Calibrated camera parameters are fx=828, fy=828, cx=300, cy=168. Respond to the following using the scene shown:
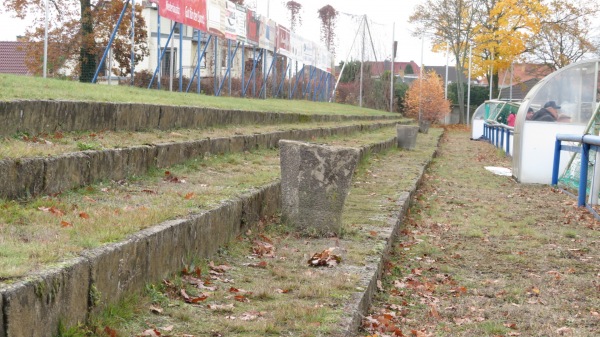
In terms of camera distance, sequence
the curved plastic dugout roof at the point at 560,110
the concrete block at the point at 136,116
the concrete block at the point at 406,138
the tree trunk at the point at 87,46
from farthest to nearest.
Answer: the concrete block at the point at 406,138
the tree trunk at the point at 87,46
the curved plastic dugout roof at the point at 560,110
the concrete block at the point at 136,116

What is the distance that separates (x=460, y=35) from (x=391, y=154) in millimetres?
41562

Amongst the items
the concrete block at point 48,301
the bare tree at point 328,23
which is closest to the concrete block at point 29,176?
the concrete block at point 48,301

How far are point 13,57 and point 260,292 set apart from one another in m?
20.1

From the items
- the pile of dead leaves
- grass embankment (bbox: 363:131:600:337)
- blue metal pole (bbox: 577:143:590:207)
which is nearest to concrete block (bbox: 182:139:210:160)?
grass embankment (bbox: 363:131:600:337)

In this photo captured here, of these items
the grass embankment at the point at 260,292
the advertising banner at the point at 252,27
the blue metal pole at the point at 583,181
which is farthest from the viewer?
the advertising banner at the point at 252,27

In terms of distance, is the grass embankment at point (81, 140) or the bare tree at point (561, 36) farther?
the bare tree at point (561, 36)

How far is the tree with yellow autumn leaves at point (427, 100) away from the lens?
53.8 m

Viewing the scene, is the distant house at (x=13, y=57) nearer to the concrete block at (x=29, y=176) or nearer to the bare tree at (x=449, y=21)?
the concrete block at (x=29, y=176)

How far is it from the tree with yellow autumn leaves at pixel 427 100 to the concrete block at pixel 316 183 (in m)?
46.1

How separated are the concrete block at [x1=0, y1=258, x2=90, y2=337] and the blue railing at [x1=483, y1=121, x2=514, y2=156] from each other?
20421mm

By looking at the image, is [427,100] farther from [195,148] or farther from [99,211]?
[99,211]

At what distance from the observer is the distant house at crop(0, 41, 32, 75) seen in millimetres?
22728

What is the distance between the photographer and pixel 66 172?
6.06m

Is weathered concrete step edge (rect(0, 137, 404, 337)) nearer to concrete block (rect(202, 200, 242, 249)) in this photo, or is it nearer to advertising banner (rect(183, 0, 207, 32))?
concrete block (rect(202, 200, 242, 249))
